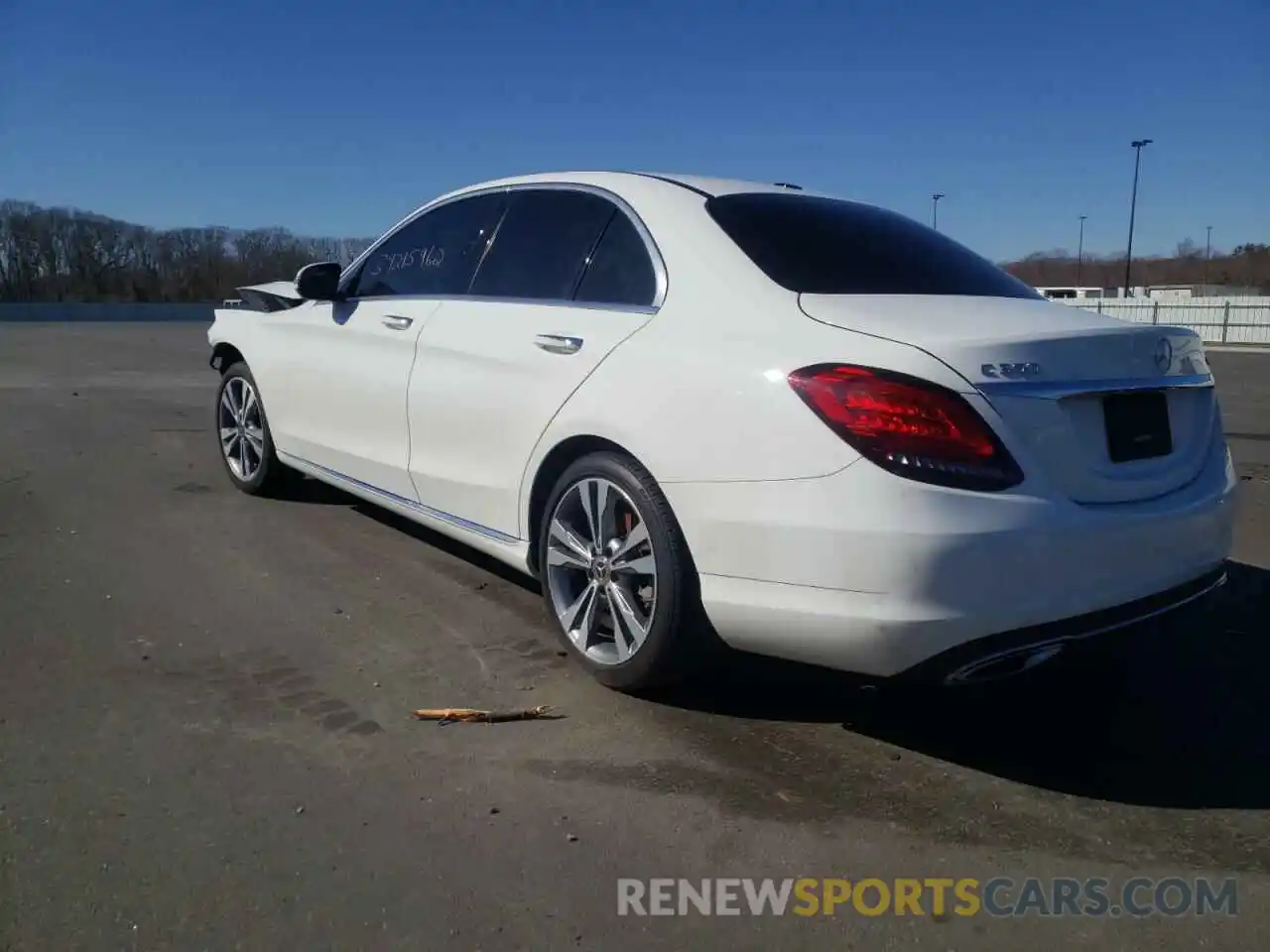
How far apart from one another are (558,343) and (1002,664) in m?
1.73

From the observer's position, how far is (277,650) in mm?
3654

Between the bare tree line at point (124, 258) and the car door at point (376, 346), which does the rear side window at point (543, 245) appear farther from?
the bare tree line at point (124, 258)

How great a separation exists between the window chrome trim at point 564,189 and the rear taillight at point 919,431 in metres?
0.86

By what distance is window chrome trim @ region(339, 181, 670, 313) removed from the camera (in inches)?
131

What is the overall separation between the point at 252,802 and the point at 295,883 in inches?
16.0

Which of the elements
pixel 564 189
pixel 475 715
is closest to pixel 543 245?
pixel 564 189

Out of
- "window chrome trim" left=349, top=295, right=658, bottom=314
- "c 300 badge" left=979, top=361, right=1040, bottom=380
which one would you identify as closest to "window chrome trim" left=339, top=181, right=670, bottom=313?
"window chrome trim" left=349, top=295, right=658, bottom=314

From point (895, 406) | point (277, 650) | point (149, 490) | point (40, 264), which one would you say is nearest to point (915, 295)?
point (895, 406)

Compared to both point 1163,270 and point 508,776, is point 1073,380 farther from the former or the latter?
point 1163,270

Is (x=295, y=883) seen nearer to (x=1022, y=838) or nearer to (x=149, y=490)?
(x=1022, y=838)

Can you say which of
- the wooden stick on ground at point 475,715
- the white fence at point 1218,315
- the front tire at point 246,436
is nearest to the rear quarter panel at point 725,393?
the wooden stick on ground at point 475,715

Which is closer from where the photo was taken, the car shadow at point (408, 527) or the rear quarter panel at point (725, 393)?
the rear quarter panel at point (725, 393)

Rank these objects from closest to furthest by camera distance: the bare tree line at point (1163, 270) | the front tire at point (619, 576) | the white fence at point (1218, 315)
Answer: the front tire at point (619, 576) < the white fence at point (1218, 315) < the bare tree line at point (1163, 270)

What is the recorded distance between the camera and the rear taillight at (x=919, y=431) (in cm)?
255
